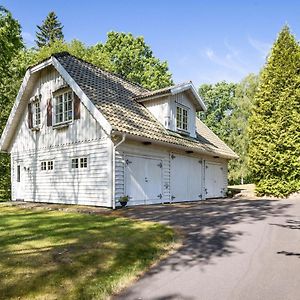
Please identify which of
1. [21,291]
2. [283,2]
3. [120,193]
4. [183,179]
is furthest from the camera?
[183,179]

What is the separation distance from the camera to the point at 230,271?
5332mm

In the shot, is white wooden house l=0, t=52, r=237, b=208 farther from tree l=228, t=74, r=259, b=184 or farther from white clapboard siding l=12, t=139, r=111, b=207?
tree l=228, t=74, r=259, b=184

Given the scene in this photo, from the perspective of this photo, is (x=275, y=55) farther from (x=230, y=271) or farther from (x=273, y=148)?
(x=230, y=271)

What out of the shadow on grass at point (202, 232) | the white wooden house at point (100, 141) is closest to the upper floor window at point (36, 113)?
the white wooden house at point (100, 141)

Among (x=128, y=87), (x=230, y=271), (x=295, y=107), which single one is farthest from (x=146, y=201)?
(x=295, y=107)

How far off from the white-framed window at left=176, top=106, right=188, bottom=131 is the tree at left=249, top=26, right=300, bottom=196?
18.1 feet

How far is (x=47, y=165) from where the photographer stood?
1644 cm

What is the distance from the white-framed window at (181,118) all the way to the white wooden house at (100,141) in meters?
0.05

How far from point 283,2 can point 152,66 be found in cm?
3319

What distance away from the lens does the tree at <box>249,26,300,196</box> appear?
19375 mm

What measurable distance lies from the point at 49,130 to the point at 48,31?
47.0 meters

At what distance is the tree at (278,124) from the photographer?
19.4m

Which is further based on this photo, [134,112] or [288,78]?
[288,78]

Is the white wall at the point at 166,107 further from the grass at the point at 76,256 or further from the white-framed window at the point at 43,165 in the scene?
the grass at the point at 76,256
